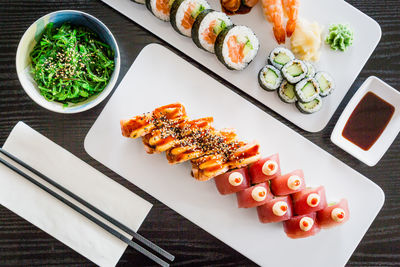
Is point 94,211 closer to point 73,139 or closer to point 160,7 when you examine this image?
point 73,139

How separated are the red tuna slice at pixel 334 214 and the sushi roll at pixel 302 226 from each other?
41 millimetres

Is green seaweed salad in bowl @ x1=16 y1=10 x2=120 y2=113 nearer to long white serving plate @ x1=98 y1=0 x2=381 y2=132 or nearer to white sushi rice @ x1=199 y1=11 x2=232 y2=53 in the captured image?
long white serving plate @ x1=98 y1=0 x2=381 y2=132

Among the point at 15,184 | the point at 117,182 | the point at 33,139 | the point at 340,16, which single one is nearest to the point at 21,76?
the point at 33,139

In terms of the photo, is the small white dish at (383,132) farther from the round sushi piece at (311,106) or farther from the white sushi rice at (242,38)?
the white sushi rice at (242,38)

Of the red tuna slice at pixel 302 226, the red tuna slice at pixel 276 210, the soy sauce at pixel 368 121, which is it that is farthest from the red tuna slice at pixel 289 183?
the soy sauce at pixel 368 121

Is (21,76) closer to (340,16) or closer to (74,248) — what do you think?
(74,248)

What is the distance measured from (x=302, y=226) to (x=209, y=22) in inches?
51.5

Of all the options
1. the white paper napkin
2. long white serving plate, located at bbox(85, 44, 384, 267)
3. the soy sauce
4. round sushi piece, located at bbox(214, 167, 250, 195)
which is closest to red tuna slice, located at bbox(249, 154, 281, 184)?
round sushi piece, located at bbox(214, 167, 250, 195)

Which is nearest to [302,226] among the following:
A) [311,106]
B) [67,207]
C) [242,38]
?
[311,106]

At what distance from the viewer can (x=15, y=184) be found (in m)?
2.38

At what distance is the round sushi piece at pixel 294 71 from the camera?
235cm

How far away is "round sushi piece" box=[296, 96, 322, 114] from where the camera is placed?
2.36 metres

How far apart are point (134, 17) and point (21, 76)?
0.75 metres

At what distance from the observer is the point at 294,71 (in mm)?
2363
